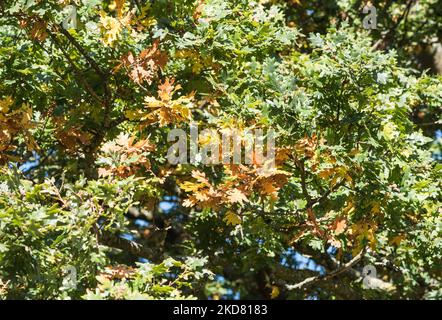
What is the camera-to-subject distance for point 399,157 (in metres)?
4.59

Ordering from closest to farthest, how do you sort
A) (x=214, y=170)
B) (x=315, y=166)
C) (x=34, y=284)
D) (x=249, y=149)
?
1. (x=34, y=284)
2. (x=249, y=149)
3. (x=315, y=166)
4. (x=214, y=170)

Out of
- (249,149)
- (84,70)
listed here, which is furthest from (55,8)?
(249,149)

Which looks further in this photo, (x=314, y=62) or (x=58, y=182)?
(x=58, y=182)

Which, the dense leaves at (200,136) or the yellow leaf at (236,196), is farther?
the yellow leaf at (236,196)

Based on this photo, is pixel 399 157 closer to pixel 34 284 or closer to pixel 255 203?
pixel 255 203

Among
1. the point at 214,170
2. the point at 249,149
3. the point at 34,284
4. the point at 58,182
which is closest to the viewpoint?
the point at 34,284

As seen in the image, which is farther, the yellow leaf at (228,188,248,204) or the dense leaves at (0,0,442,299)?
the yellow leaf at (228,188,248,204)

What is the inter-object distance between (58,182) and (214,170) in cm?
149

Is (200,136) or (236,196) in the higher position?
(200,136)

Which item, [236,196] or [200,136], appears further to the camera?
[200,136]

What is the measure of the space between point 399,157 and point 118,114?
200cm

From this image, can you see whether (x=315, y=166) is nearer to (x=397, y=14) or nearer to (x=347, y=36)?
(x=347, y=36)
